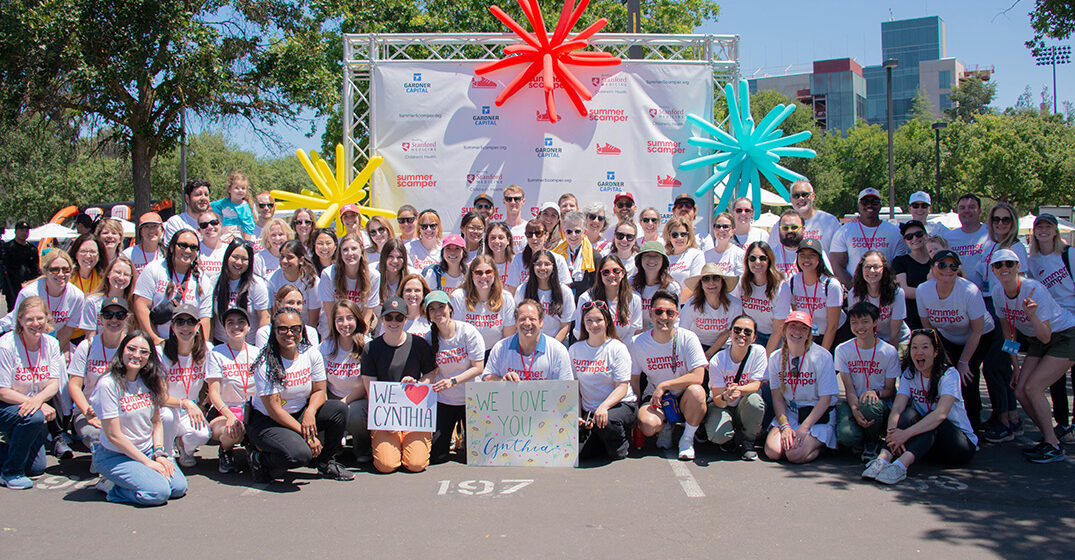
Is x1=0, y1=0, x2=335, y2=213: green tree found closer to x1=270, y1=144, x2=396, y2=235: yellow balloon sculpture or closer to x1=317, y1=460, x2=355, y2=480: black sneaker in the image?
x1=270, y1=144, x2=396, y2=235: yellow balloon sculpture

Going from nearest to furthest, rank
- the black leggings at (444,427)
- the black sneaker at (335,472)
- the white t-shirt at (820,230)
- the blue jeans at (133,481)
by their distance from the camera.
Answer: the blue jeans at (133,481) → the black sneaker at (335,472) → the black leggings at (444,427) → the white t-shirt at (820,230)

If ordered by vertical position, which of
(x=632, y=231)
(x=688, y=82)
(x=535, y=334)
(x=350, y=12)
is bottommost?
(x=535, y=334)

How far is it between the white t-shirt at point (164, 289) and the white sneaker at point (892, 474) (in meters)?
5.27

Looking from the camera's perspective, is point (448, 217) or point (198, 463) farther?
point (448, 217)

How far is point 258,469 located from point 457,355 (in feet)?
5.33

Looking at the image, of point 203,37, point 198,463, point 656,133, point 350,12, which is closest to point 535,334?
point 198,463

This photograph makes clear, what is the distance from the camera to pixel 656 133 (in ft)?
31.8

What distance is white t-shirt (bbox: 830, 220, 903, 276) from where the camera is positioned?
7.52 meters

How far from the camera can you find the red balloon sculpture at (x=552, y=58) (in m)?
9.29

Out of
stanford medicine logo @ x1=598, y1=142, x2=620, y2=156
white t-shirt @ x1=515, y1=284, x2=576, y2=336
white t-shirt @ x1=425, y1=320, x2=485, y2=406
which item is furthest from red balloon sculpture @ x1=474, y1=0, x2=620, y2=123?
white t-shirt @ x1=425, y1=320, x2=485, y2=406

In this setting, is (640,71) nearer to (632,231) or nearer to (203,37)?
(632,231)

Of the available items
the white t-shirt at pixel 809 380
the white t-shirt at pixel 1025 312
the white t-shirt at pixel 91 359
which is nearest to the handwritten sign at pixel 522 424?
the white t-shirt at pixel 809 380

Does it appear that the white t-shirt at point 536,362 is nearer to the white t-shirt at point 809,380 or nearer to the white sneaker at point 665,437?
the white sneaker at point 665,437

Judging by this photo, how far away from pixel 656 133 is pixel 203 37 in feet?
32.4
